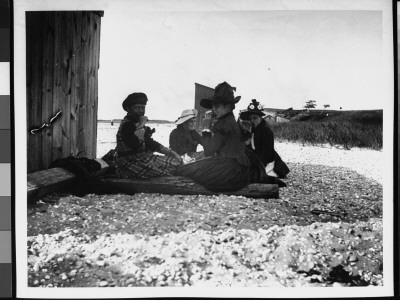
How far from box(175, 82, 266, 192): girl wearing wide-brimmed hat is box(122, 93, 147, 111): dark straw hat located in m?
0.34

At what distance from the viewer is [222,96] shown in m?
2.56

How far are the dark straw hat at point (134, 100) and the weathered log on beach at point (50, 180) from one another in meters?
0.36

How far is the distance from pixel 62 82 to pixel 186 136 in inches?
31.2

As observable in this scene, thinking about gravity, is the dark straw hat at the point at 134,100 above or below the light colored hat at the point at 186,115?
above

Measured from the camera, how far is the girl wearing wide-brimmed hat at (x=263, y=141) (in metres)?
2.57

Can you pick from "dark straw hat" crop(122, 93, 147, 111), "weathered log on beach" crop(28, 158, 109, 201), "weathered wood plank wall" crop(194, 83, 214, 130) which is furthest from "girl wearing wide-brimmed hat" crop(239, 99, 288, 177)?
"weathered log on beach" crop(28, 158, 109, 201)

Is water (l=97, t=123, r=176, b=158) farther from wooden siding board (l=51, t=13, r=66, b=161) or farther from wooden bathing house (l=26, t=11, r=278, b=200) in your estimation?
wooden siding board (l=51, t=13, r=66, b=161)

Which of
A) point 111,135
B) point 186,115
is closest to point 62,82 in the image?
point 111,135

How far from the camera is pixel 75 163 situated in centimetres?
259

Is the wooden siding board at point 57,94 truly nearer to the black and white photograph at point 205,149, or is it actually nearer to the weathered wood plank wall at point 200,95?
the black and white photograph at point 205,149

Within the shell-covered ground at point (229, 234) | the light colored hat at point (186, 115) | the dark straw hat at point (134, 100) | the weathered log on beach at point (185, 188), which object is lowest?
the shell-covered ground at point (229, 234)

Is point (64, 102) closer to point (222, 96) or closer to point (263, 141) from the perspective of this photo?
point (222, 96)

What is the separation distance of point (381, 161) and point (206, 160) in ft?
3.33

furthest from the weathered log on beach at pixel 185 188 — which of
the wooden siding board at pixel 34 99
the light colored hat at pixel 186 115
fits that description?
the wooden siding board at pixel 34 99
